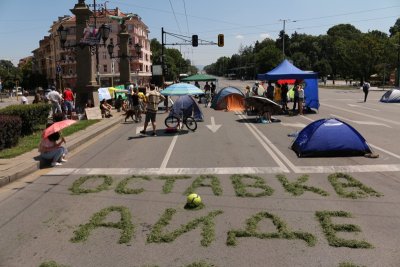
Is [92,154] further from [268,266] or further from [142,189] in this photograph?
[268,266]

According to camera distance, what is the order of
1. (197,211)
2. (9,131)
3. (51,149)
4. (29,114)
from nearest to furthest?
1. (197,211)
2. (51,149)
3. (9,131)
4. (29,114)

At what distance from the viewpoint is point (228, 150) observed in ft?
41.2

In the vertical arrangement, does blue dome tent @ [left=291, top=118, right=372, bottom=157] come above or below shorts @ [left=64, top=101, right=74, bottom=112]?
below

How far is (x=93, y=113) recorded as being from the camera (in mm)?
22109

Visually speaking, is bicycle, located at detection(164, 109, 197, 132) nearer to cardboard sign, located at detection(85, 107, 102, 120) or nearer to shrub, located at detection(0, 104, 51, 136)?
shrub, located at detection(0, 104, 51, 136)

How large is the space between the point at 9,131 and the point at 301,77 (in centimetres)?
1636

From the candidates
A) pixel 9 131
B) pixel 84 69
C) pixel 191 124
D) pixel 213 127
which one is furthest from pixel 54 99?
pixel 9 131

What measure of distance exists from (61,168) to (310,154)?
6.23 m

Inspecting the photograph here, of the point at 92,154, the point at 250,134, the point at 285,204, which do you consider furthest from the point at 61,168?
the point at 250,134

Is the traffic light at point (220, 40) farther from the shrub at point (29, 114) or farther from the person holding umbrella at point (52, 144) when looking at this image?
the person holding umbrella at point (52, 144)

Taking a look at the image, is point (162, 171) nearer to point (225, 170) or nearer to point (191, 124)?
point (225, 170)

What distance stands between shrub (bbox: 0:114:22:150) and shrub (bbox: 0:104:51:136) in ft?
5.48

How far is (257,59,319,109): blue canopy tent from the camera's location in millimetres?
24125

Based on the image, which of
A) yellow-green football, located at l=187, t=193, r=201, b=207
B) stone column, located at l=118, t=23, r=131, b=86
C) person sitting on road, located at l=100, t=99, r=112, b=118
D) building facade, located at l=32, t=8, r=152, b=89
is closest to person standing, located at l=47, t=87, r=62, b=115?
person sitting on road, located at l=100, t=99, r=112, b=118
